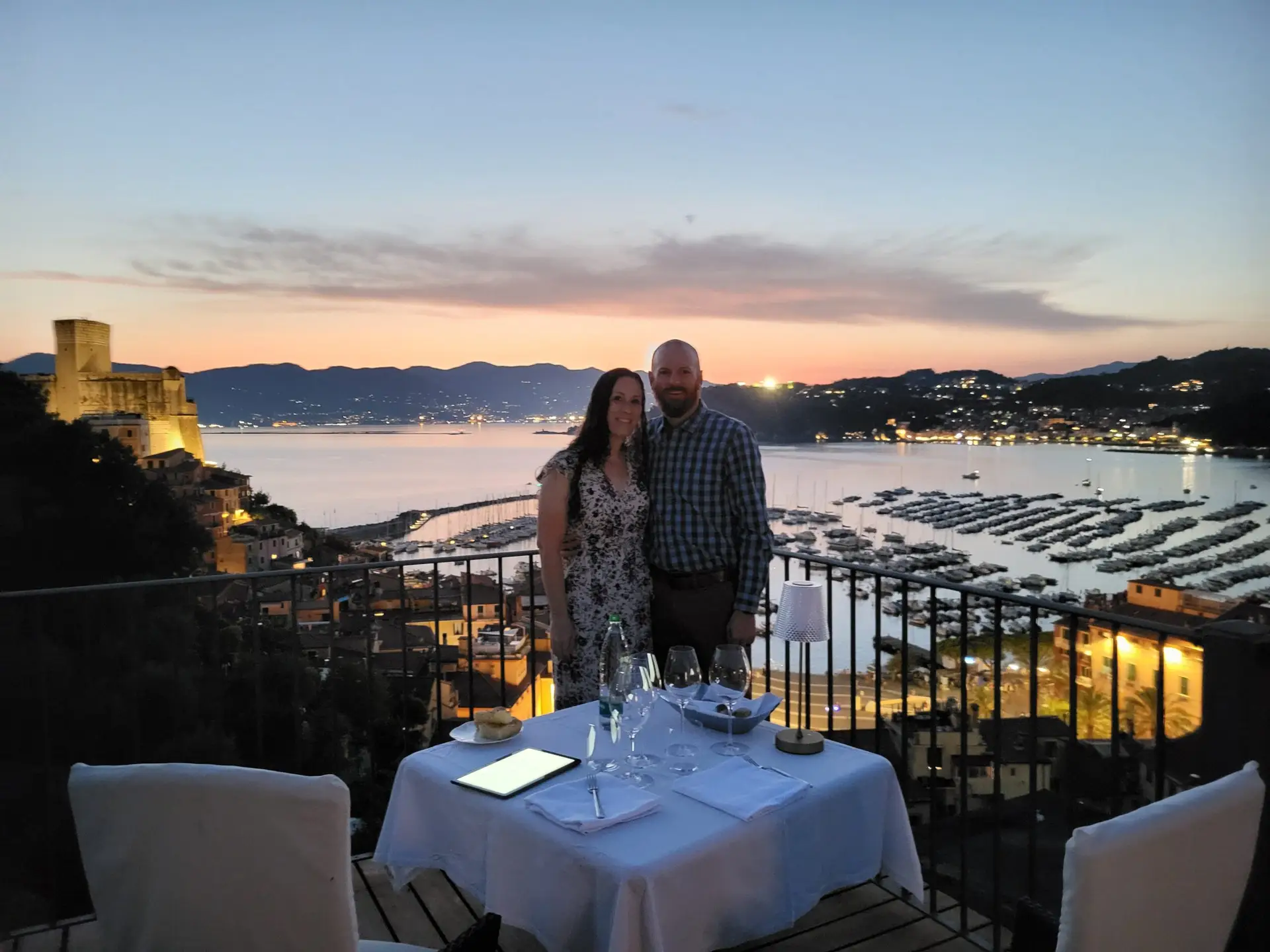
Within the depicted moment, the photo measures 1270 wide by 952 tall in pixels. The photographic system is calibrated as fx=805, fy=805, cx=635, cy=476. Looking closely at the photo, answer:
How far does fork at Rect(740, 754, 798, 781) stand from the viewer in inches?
75.3

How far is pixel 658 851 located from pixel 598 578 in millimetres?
1726

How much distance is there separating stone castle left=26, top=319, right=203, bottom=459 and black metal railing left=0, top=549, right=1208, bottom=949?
24.6 feet

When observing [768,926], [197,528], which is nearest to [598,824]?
[768,926]

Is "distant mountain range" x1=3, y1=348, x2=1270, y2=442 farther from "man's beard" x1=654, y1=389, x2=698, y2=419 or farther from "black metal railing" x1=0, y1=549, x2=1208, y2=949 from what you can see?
"black metal railing" x1=0, y1=549, x2=1208, y2=949

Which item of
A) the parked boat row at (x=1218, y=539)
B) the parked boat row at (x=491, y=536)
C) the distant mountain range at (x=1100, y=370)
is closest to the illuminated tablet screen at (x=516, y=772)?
the parked boat row at (x=491, y=536)

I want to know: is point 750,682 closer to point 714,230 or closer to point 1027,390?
point 714,230

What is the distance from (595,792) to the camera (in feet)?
5.82

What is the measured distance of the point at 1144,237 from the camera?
19.7 metres

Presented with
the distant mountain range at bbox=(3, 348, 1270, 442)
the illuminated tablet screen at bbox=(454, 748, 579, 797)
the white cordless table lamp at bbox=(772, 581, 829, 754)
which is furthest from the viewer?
the distant mountain range at bbox=(3, 348, 1270, 442)

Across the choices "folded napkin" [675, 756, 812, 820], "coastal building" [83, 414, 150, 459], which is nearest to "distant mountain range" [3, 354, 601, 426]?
"coastal building" [83, 414, 150, 459]

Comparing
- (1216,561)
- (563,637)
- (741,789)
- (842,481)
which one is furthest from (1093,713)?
(741,789)

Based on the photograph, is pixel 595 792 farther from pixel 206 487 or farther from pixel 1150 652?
pixel 206 487

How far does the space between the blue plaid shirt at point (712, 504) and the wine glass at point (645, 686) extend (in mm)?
1236

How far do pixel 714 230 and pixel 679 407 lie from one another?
16164 millimetres
